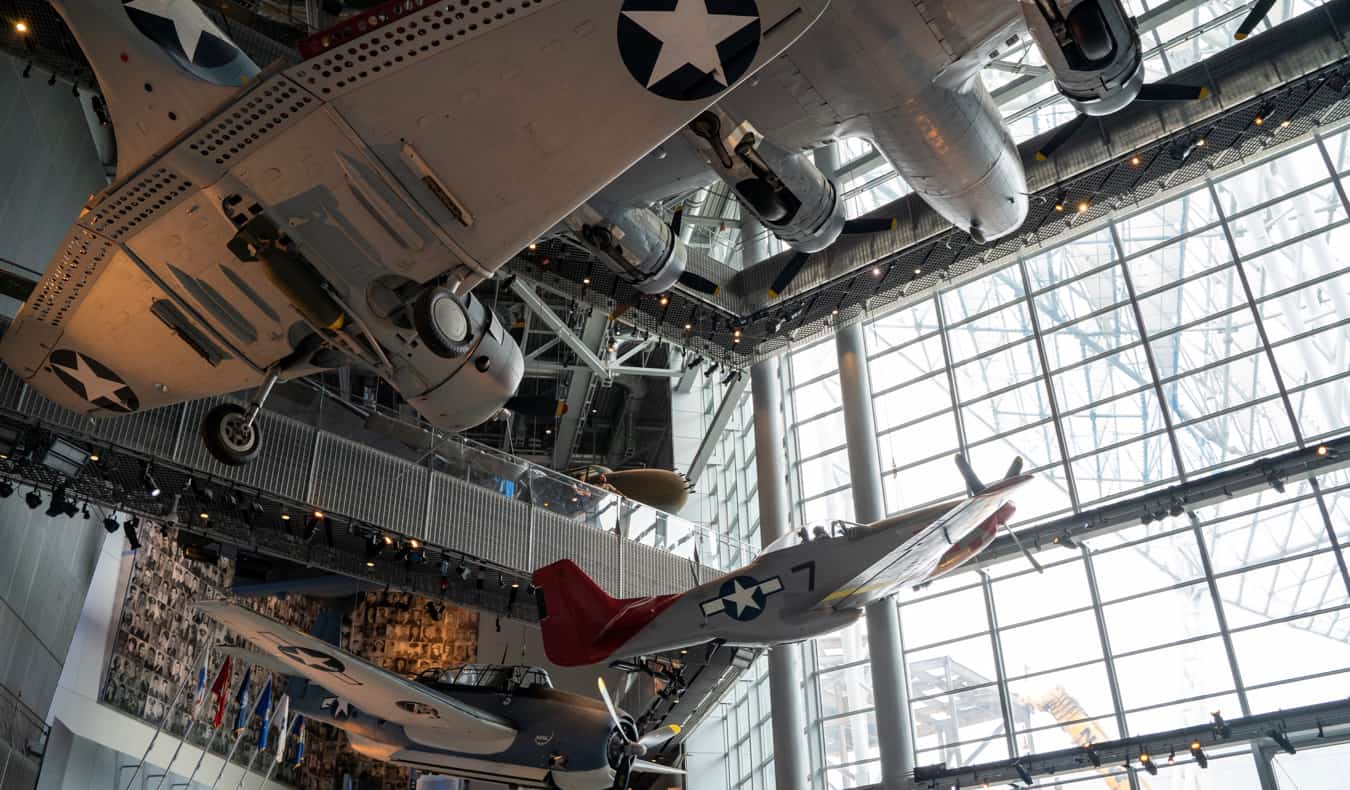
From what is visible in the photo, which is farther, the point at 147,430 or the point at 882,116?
the point at 147,430

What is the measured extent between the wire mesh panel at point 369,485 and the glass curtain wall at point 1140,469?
10.2m

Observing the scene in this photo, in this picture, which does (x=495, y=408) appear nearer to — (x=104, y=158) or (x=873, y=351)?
(x=104, y=158)

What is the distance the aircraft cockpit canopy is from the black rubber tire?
195 inches

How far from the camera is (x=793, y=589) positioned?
1217cm

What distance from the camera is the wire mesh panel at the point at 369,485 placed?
13.5 m

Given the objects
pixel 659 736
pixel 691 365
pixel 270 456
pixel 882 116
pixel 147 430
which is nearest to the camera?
pixel 882 116

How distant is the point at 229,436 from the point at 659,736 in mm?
6452

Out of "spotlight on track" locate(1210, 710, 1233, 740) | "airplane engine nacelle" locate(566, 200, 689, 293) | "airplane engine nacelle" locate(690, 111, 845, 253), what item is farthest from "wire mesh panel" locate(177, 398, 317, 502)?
"spotlight on track" locate(1210, 710, 1233, 740)

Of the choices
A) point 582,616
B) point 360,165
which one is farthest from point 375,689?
point 360,165

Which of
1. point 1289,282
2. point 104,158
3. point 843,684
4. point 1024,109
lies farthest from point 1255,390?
point 104,158

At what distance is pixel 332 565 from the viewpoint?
14445 mm

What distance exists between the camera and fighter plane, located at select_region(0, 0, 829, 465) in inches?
230

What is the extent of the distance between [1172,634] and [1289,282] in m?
6.10

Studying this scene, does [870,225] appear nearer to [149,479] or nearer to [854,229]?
[854,229]
